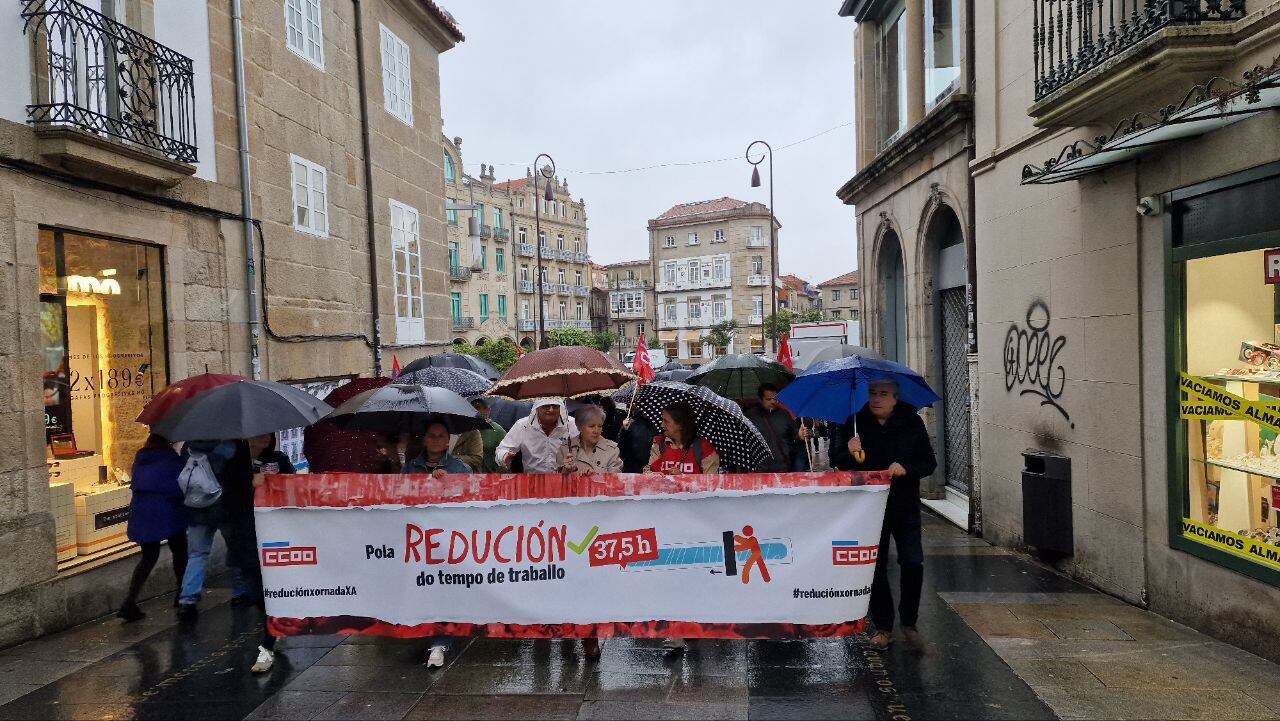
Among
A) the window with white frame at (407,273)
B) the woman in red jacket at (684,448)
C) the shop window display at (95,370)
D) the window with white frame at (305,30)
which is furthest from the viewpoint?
the window with white frame at (407,273)

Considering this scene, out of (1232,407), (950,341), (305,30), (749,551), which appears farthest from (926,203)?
(305,30)

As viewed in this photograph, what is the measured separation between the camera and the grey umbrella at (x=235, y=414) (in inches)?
216

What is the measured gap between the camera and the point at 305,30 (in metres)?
12.0

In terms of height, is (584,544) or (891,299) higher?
(891,299)

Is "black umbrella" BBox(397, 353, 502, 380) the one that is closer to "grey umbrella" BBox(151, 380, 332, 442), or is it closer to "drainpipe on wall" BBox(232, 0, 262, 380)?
"drainpipe on wall" BBox(232, 0, 262, 380)

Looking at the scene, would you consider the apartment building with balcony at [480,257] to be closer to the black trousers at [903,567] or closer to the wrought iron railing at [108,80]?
the wrought iron railing at [108,80]

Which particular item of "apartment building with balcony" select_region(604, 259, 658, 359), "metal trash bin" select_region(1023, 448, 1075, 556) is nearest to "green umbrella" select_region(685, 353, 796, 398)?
"metal trash bin" select_region(1023, 448, 1075, 556)

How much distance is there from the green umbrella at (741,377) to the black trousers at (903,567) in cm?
294

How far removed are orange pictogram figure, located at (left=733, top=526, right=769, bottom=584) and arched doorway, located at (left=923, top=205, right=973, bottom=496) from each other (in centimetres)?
712

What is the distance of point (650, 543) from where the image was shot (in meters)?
5.28

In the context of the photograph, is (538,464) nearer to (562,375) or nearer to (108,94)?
(562,375)

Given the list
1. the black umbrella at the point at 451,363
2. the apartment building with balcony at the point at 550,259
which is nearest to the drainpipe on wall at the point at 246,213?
the black umbrella at the point at 451,363

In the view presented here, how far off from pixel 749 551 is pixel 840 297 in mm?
96509

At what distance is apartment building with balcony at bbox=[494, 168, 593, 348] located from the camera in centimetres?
6894
